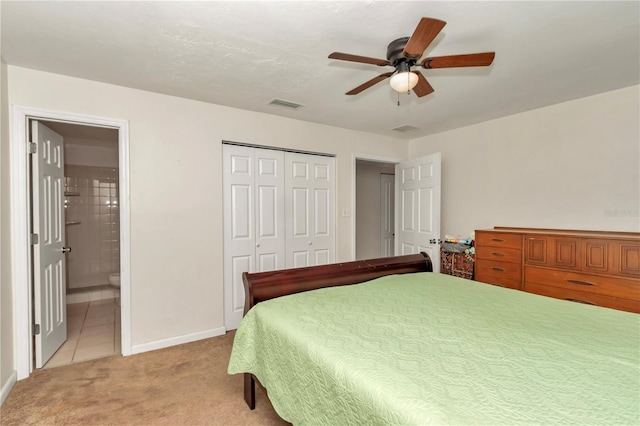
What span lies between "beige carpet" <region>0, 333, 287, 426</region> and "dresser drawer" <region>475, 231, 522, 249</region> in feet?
8.69

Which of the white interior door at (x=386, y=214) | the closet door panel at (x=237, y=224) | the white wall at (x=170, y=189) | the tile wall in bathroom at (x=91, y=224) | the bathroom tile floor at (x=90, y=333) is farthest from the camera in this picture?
the white interior door at (x=386, y=214)

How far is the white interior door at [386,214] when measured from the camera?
593cm

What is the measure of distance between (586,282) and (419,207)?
1964mm

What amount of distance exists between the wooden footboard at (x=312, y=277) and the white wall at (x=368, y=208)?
273cm

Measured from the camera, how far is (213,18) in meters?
1.70

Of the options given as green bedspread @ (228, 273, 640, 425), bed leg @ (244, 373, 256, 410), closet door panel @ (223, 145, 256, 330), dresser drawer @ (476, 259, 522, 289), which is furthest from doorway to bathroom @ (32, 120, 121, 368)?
dresser drawer @ (476, 259, 522, 289)

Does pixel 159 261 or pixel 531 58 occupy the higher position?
pixel 531 58

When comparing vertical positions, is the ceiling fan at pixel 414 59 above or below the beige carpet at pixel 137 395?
above

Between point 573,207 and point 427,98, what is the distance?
1.86 metres

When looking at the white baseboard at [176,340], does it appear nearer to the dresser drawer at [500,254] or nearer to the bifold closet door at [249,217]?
the bifold closet door at [249,217]

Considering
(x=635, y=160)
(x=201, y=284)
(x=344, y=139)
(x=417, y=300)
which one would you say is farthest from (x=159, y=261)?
(x=635, y=160)

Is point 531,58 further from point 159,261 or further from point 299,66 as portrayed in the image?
point 159,261

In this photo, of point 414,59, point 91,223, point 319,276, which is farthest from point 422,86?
point 91,223

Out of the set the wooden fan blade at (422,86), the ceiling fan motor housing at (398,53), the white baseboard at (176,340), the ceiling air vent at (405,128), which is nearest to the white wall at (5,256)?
the white baseboard at (176,340)
